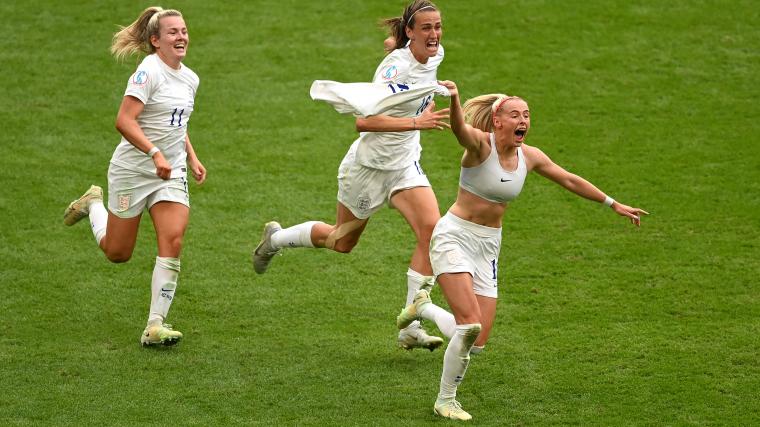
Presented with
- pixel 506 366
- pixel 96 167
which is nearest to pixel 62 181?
pixel 96 167

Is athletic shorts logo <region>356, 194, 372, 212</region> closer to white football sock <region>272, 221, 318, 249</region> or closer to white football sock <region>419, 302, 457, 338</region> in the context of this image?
white football sock <region>272, 221, 318, 249</region>

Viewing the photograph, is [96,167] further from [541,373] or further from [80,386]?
[541,373]

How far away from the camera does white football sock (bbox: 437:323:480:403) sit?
7949 millimetres

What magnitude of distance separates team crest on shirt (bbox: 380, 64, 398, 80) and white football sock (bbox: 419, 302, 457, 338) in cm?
170

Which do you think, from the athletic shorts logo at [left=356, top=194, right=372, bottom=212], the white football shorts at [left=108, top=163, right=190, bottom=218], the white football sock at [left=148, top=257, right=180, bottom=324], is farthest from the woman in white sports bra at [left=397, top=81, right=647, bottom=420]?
the white football shorts at [left=108, top=163, right=190, bottom=218]

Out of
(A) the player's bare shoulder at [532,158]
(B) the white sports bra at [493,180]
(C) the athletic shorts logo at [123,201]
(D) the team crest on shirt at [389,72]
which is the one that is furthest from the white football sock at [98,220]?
(A) the player's bare shoulder at [532,158]

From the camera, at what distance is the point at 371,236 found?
11773 millimetres

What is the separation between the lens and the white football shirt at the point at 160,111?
9.16m

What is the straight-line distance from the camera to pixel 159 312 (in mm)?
9312

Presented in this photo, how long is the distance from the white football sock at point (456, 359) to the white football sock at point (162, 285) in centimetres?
242

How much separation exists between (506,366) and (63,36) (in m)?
9.16

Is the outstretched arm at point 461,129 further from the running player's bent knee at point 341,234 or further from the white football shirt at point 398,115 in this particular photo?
the running player's bent knee at point 341,234

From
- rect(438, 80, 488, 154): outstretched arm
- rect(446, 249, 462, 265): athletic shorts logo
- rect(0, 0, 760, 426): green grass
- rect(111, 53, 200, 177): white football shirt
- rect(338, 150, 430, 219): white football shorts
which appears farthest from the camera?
rect(338, 150, 430, 219): white football shorts

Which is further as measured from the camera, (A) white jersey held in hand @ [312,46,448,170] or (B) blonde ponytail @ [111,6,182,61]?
(B) blonde ponytail @ [111,6,182,61]
